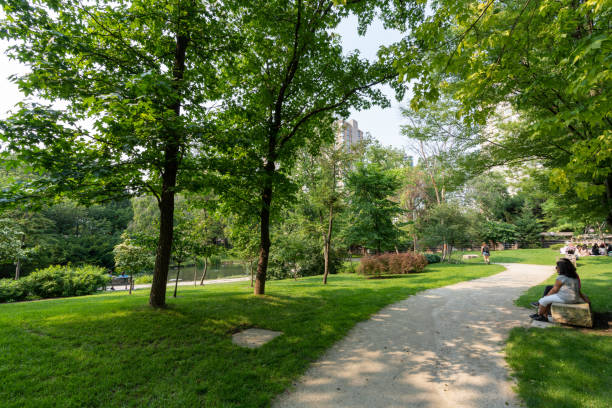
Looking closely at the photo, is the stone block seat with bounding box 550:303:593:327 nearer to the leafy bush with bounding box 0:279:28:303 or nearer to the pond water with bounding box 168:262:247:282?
the pond water with bounding box 168:262:247:282

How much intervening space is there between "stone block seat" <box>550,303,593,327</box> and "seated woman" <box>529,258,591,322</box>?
16 cm

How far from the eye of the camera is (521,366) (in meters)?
3.61

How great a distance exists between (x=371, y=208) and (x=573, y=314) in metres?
12.2

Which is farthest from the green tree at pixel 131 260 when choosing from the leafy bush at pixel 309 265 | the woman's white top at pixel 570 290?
the woman's white top at pixel 570 290

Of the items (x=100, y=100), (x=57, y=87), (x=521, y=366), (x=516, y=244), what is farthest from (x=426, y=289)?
(x=516, y=244)

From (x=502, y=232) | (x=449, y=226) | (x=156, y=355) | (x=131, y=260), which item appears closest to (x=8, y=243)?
(x=131, y=260)

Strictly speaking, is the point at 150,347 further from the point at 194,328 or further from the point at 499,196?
A: the point at 499,196

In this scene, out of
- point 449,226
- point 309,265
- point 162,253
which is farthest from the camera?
point 309,265

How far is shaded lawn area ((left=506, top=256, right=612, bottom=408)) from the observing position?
2836 mm

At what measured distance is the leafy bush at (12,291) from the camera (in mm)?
12484

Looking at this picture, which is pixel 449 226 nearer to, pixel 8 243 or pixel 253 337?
pixel 253 337

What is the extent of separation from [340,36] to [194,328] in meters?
9.25

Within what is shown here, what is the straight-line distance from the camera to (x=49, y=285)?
1357 centimetres

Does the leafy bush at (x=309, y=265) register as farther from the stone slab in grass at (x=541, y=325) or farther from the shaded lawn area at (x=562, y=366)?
the shaded lawn area at (x=562, y=366)
